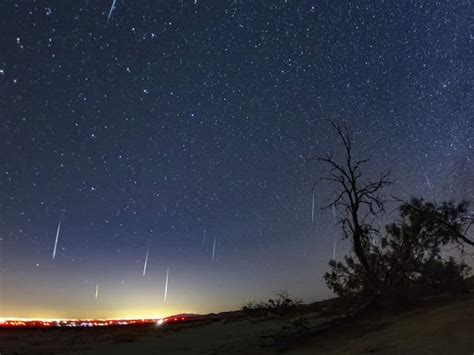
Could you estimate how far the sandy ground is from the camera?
369 inches

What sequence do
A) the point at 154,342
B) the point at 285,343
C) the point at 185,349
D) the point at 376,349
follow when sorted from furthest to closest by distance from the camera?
the point at 154,342
the point at 185,349
the point at 285,343
the point at 376,349

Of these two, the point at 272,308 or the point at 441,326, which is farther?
the point at 272,308

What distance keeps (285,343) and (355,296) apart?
827 centimetres

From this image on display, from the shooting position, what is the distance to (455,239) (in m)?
19.9

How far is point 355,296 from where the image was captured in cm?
2064

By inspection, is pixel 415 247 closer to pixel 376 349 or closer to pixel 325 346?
pixel 325 346

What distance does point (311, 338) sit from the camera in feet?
45.6

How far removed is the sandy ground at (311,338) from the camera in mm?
9379

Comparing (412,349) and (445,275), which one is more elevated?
(445,275)

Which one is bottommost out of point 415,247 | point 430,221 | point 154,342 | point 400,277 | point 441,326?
point 154,342

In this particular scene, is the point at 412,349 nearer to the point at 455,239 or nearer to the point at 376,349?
the point at 376,349

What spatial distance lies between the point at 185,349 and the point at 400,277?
37.1 ft

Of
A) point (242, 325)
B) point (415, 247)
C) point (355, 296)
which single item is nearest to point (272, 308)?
point (242, 325)

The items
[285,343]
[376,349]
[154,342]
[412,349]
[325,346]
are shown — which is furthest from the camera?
[154,342]
